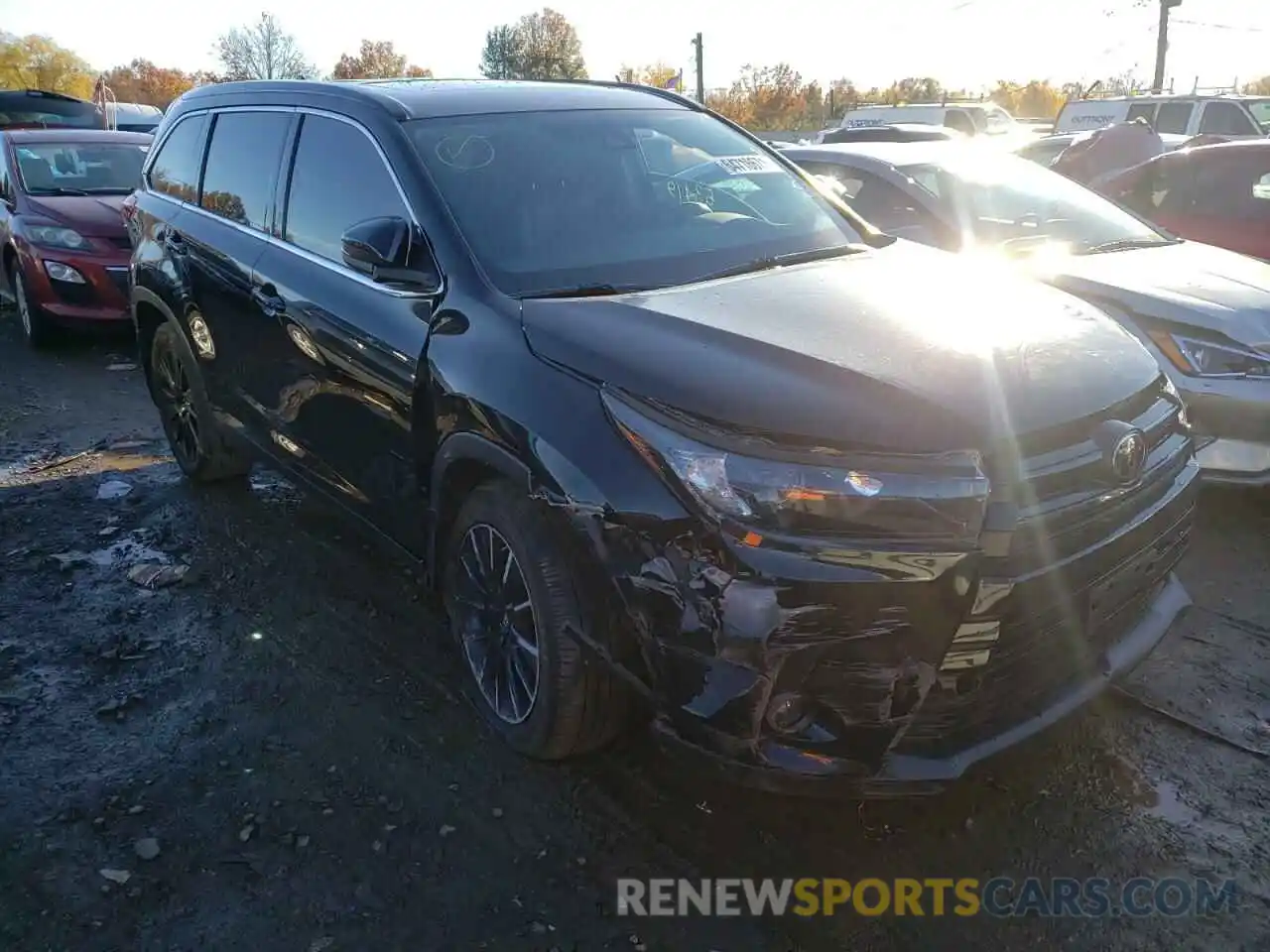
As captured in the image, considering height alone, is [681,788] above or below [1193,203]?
below

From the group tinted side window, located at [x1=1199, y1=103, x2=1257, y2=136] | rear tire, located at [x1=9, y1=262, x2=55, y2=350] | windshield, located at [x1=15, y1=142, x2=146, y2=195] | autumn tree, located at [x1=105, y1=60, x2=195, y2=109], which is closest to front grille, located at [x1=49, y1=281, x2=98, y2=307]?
rear tire, located at [x1=9, y1=262, x2=55, y2=350]

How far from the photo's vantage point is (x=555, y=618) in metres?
2.69

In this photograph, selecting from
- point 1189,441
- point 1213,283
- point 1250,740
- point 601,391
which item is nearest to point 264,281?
point 601,391

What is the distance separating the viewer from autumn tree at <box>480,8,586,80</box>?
6041cm

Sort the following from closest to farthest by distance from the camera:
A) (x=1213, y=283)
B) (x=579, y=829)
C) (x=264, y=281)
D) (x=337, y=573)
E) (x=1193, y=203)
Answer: (x=579, y=829) → (x=264, y=281) → (x=337, y=573) → (x=1213, y=283) → (x=1193, y=203)

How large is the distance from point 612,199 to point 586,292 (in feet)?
1.92

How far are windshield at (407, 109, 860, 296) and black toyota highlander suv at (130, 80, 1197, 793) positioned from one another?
0.01 m

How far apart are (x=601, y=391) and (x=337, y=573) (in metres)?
2.25

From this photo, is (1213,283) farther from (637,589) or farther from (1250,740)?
(637,589)

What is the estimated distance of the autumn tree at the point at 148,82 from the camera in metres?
65.9

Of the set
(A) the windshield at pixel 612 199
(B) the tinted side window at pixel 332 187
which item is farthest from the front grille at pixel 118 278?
(A) the windshield at pixel 612 199

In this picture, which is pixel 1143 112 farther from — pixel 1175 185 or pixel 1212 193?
pixel 1212 193

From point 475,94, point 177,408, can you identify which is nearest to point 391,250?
point 475,94

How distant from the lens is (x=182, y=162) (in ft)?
16.3
